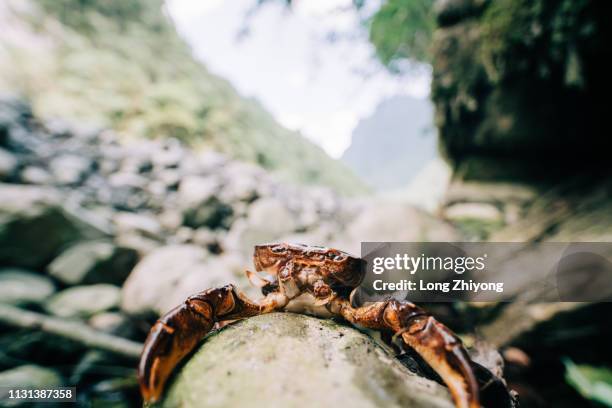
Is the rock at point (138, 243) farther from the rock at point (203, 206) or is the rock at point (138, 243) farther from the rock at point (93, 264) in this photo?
the rock at point (203, 206)

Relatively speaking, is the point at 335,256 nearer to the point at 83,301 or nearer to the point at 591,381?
the point at 591,381

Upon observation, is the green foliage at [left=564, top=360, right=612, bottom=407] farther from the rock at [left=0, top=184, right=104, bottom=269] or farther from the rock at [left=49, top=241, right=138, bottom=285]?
the rock at [left=0, top=184, right=104, bottom=269]

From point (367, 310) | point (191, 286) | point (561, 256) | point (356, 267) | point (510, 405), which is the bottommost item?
point (510, 405)

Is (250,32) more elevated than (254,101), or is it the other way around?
(254,101)

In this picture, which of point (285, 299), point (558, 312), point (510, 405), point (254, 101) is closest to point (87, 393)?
point (285, 299)

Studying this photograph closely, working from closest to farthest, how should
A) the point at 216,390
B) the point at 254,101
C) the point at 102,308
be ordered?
the point at 216,390
the point at 102,308
the point at 254,101

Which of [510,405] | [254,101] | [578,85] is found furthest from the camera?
[254,101]

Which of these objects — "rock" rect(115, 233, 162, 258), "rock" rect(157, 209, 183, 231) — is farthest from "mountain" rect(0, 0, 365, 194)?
"rock" rect(115, 233, 162, 258)

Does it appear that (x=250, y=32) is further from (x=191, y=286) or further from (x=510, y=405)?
(x=510, y=405)

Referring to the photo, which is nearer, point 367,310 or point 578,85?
point 367,310
